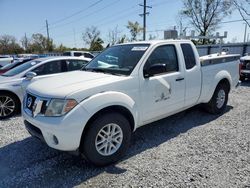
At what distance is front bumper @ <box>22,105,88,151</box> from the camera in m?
2.78

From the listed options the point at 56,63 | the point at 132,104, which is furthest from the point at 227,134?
the point at 56,63

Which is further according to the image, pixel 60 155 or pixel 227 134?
pixel 227 134

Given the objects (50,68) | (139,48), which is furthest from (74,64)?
(139,48)

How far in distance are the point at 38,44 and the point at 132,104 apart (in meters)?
66.1

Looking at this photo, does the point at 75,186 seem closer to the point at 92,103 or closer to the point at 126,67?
the point at 92,103

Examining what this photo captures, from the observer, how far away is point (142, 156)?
3521 mm

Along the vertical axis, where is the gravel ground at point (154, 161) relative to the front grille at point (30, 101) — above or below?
below

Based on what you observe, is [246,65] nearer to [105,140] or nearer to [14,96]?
[105,140]

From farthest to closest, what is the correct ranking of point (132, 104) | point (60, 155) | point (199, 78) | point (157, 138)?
point (199, 78)
point (157, 138)
point (60, 155)
point (132, 104)

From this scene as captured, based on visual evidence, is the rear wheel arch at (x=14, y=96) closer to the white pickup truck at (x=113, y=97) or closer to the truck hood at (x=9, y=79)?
the truck hood at (x=9, y=79)

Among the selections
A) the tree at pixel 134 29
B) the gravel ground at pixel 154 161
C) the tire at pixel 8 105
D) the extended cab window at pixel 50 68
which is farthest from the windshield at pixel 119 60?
the tree at pixel 134 29

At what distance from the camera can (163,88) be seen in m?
3.84

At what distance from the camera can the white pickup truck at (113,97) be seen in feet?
9.39

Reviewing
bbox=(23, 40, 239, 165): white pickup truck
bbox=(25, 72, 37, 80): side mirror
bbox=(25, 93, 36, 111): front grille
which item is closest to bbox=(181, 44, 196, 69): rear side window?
bbox=(23, 40, 239, 165): white pickup truck
